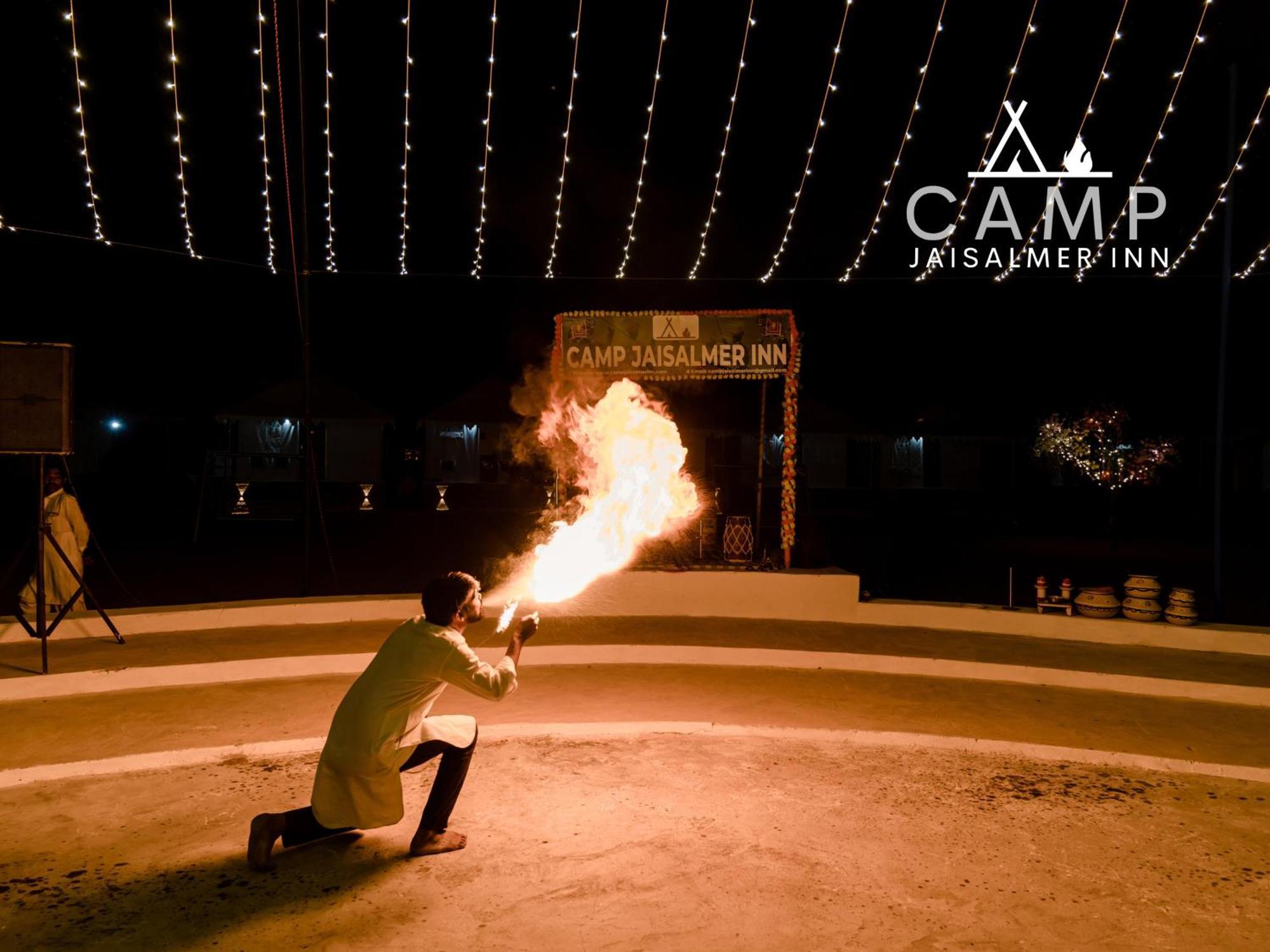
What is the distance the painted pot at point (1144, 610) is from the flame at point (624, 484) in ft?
18.1

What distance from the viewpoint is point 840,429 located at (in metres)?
26.3

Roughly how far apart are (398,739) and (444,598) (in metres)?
0.69

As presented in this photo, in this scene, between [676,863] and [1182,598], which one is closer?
[676,863]

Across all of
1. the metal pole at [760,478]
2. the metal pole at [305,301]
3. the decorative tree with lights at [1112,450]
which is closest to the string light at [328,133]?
the metal pole at [305,301]

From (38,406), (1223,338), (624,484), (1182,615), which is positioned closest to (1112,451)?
(1223,338)

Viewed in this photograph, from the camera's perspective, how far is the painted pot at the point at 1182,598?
31.5ft

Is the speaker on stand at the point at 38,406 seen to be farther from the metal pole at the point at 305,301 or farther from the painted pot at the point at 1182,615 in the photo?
the painted pot at the point at 1182,615

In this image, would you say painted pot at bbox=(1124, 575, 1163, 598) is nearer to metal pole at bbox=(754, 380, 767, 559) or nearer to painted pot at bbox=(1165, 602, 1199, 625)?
painted pot at bbox=(1165, 602, 1199, 625)

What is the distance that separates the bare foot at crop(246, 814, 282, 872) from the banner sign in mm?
8671

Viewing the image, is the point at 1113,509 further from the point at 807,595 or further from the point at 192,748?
the point at 192,748

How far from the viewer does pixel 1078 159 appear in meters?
13.1

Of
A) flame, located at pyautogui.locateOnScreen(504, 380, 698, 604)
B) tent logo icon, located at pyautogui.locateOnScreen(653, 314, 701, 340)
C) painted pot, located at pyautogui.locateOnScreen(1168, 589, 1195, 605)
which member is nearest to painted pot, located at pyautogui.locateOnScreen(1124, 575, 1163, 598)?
painted pot, located at pyautogui.locateOnScreen(1168, 589, 1195, 605)

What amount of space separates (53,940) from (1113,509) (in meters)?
22.1

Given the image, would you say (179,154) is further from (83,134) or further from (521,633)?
(521,633)
